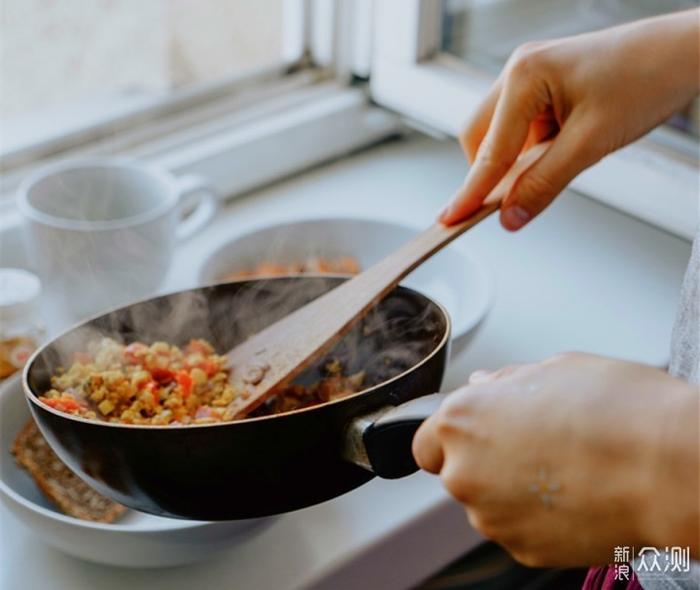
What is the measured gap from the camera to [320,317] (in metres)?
0.65

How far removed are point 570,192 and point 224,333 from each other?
478mm

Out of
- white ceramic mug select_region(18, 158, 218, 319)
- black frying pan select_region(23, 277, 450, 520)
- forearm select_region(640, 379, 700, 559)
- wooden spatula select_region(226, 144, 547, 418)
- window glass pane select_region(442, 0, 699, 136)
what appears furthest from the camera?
window glass pane select_region(442, 0, 699, 136)

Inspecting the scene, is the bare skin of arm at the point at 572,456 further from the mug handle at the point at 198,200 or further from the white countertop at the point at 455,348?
the mug handle at the point at 198,200

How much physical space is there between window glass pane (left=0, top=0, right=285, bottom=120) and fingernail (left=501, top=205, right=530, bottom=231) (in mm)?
472

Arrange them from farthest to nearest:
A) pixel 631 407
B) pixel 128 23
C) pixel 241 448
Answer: pixel 128 23
pixel 241 448
pixel 631 407

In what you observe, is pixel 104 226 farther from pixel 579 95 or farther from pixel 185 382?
pixel 579 95

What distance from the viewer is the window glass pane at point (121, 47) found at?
0.94 meters

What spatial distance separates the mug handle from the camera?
0.86 m

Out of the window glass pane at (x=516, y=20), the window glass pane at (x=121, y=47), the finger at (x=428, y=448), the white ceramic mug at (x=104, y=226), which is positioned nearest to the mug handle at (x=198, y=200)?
the white ceramic mug at (x=104, y=226)

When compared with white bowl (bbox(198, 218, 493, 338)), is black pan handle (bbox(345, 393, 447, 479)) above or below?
above

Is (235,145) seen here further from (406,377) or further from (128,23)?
(406,377)

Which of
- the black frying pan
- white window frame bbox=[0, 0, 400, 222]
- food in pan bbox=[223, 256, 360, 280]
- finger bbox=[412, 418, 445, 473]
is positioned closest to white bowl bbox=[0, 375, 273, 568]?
the black frying pan

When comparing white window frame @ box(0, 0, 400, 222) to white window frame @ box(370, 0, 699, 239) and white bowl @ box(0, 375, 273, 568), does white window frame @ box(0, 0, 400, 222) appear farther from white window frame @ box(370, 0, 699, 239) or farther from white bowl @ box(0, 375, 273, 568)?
white bowl @ box(0, 375, 273, 568)

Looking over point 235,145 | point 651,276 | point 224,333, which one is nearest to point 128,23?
point 235,145
